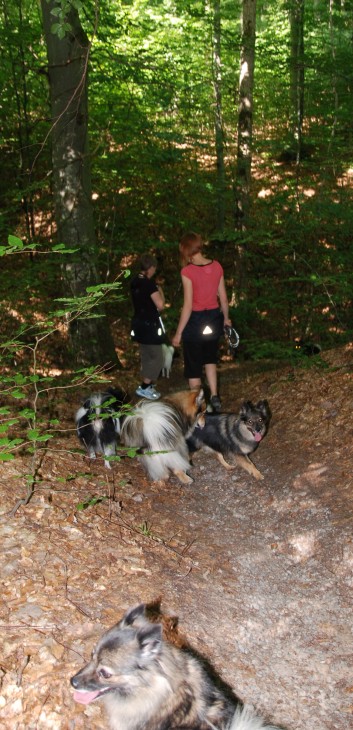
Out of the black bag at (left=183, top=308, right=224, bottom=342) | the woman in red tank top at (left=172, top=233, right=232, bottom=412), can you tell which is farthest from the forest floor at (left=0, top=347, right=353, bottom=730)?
the black bag at (left=183, top=308, right=224, bottom=342)

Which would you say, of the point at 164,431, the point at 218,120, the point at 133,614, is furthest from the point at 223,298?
the point at 218,120

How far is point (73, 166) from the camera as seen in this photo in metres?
7.20

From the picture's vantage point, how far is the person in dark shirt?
6555mm

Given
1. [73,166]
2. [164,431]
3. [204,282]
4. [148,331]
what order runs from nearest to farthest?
[164,431] < [204,282] < [148,331] < [73,166]

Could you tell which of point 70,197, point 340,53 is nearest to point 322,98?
point 340,53

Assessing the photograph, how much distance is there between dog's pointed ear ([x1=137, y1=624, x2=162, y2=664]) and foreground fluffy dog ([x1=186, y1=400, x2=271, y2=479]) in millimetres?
3224

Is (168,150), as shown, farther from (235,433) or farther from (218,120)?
(235,433)

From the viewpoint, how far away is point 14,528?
3902 mm

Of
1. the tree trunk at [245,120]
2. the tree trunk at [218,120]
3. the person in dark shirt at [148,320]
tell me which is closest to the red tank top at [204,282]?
the person in dark shirt at [148,320]

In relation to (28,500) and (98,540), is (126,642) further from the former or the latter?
(28,500)

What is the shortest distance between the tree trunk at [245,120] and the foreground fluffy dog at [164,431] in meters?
5.22

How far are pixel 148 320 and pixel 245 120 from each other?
5106mm

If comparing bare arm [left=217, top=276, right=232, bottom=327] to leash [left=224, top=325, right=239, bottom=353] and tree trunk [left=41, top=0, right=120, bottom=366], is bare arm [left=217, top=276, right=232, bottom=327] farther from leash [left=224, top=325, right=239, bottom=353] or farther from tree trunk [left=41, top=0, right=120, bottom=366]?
tree trunk [left=41, top=0, right=120, bottom=366]

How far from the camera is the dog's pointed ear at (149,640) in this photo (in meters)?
2.39
